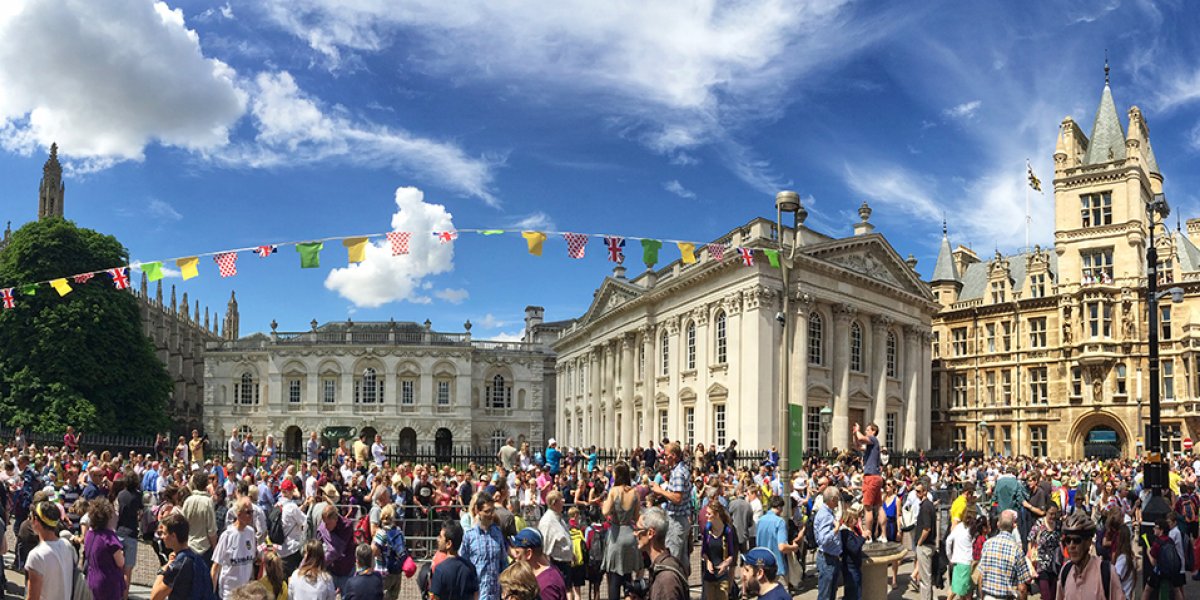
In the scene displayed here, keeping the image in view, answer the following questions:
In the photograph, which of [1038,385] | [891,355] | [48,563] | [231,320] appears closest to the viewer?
[48,563]

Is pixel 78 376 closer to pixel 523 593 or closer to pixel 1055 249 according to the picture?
pixel 523 593

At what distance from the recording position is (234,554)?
8.55 m

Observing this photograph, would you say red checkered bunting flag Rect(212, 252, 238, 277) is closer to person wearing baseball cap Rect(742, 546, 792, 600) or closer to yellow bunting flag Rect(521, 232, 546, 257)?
yellow bunting flag Rect(521, 232, 546, 257)

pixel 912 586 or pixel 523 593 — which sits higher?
pixel 523 593

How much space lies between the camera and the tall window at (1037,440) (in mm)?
48312

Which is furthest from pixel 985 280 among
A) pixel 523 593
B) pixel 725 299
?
pixel 523 593

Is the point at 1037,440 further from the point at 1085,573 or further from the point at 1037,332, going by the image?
the point at 1085,573

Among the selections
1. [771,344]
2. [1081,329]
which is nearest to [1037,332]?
[1081,329]

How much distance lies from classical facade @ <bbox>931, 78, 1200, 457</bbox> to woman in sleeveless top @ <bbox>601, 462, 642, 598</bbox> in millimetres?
41234

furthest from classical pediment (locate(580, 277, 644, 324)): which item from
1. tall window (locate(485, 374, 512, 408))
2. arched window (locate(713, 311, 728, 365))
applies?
tall window (locate(485, 374, 512, 408))

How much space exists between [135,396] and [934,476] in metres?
40.0

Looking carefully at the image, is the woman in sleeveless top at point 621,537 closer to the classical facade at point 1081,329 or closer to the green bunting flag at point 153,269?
the green bunting flag at point 153,269

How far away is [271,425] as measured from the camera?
62531 mm

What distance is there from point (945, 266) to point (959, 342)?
5.36 meters
